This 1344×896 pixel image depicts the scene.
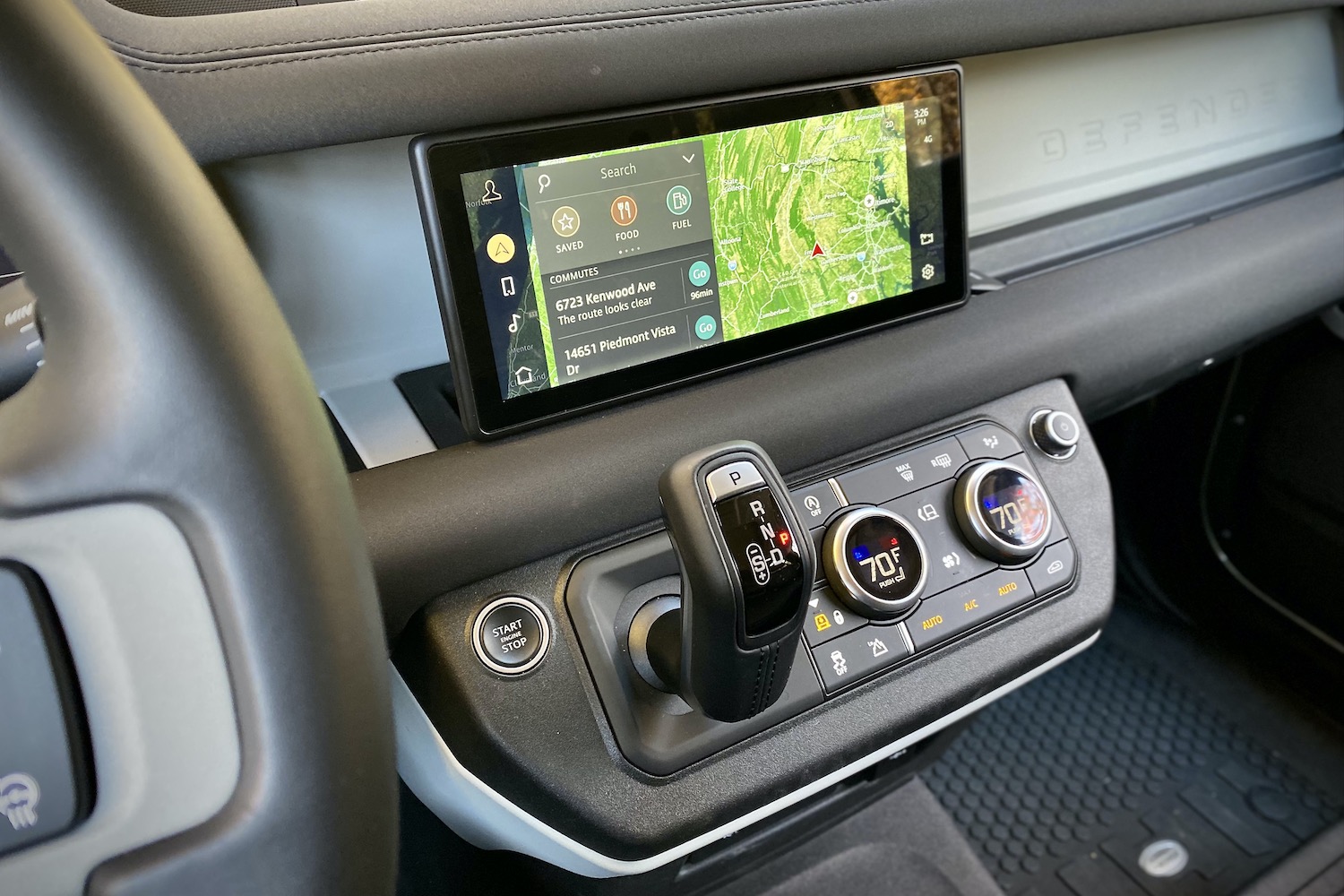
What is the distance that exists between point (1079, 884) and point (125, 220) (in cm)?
110

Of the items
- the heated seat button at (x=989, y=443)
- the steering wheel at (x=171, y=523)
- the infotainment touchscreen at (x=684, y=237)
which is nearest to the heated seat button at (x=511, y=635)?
the infotainment touchscreen at (x=684, y=237)

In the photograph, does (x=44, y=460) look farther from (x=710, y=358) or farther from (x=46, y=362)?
(x=710, y=358)

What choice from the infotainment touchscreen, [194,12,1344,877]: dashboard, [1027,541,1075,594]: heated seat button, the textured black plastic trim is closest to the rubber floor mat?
[194,12,1344,877]: dashboard

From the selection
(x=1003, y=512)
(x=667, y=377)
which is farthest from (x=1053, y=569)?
(x=667, y=377)

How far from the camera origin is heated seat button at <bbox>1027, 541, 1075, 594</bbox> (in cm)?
72

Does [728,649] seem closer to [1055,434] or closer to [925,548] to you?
[925,548]

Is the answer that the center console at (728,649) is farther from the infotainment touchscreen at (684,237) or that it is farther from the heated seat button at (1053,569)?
the infotainment touchscreen at (684,237)

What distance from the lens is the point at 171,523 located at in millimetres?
332

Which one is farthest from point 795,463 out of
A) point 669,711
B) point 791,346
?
point 669,711

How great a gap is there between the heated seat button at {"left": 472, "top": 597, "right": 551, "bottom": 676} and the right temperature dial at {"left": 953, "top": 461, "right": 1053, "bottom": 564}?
11.9 inches

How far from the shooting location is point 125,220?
0.31 meters

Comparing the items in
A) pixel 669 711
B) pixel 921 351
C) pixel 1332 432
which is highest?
pixel 921 351

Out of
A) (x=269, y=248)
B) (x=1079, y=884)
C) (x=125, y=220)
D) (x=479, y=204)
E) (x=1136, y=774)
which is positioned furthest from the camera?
(x=1136, y=774)

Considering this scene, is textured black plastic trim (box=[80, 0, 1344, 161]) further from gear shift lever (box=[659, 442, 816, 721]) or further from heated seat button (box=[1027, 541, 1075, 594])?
heated seat button (box=[1027, 541, 1075, 594])
